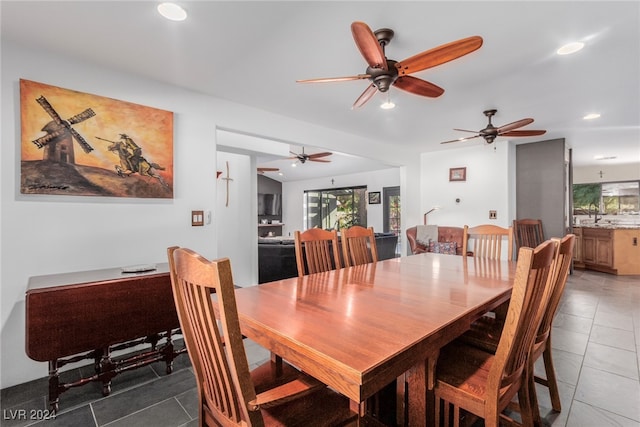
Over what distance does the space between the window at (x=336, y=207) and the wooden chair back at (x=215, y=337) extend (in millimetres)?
7917

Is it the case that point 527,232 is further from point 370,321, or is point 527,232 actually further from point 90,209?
point 90,209

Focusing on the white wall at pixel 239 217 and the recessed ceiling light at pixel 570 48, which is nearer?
the recessed ceiling light at pixel 570 48

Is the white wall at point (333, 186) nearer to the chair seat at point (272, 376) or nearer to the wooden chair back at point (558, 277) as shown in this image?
the wooden chair back at point (558, 277)

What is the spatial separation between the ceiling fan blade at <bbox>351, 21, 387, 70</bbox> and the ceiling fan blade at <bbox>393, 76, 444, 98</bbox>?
0.34m

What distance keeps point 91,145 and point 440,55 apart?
2.53 meters

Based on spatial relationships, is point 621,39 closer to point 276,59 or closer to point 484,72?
point 484,72

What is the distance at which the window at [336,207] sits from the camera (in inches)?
354

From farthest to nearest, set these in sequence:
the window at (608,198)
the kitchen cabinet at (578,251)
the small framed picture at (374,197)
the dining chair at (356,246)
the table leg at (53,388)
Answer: the small framed picture at (374,197) < the window at (608,198) < the kitchen cabinet at (578,251) < the dining chair at (356,246) < the table leg at (53,388)

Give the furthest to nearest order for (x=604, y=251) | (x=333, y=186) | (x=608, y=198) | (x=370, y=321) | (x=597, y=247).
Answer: (x=333, y=186), (x=608, y=198), (x=597, y=247), (x=604, y=251), (x=370, y=321)

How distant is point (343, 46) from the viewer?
2086 mm

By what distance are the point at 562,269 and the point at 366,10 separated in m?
1.73

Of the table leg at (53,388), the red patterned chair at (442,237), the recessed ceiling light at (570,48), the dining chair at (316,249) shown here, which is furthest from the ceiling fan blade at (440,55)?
the red patterned chair at (442,237)

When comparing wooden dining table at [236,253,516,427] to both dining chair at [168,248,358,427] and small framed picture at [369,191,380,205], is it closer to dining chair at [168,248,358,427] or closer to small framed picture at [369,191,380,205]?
dining chair at [168,248,358,427]

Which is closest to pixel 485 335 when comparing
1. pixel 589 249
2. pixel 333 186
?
pixel 589 249
